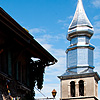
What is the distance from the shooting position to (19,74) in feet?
55.2

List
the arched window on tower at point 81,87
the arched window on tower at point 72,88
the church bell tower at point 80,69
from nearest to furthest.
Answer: the church bell tower at point 80,69 < the arched window on tower at point 81,87 < the arched window on tower at point 72,88

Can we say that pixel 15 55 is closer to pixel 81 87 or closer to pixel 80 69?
pixel 80 69

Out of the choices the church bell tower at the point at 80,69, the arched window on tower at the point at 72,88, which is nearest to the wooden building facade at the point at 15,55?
the church bell tower at the point at 80,69

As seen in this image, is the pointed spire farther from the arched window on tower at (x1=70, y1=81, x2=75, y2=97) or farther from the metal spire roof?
the arched window on tower at (x1=70, y1=81, x2=75, y2=97)

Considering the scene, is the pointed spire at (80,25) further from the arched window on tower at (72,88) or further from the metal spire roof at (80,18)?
the arched window on tower at (72,88)

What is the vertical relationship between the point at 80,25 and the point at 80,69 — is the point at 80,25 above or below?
above

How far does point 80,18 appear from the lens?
76938 millimetres

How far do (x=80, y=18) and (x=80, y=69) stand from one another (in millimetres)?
10243

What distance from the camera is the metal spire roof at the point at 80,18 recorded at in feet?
250

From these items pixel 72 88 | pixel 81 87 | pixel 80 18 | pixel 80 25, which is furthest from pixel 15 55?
pixel 80 18

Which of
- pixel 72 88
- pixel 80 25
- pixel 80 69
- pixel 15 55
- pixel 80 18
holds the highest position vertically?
pixel 80 18

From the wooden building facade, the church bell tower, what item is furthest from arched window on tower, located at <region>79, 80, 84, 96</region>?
the wooden building facade

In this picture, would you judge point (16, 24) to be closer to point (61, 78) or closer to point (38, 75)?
point (38, 75)

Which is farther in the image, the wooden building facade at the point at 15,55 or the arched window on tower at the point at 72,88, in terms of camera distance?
the arched window on tower at the point at 72,88
